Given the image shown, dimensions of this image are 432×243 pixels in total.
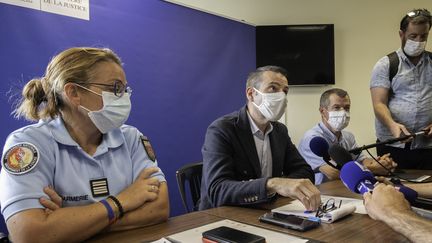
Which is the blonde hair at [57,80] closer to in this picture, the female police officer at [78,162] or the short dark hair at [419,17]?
the female police officer at [78,162]

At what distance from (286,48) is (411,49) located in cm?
196

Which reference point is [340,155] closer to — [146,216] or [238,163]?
[238,163]

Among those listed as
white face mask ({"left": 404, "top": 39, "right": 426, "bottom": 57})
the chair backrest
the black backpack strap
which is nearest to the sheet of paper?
the chair backrest

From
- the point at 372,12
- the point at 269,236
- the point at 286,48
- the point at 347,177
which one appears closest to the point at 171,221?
the point at 269,236

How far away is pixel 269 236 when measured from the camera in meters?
1.12

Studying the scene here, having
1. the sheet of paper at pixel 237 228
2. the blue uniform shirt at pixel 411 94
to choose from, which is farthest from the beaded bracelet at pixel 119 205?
the blue uniform shirt at pixel 411 94

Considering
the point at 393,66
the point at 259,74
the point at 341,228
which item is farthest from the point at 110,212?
the point at 393,66

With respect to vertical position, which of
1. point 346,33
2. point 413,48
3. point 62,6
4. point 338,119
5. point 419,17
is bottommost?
point 338,119

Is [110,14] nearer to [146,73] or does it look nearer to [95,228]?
[146,73]

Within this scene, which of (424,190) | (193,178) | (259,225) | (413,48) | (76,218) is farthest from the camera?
(413,48)

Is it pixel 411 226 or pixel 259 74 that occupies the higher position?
pixel 259 74

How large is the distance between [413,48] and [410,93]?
0.34 m

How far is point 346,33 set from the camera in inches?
180

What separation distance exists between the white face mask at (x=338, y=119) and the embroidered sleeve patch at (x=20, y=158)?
216cm
